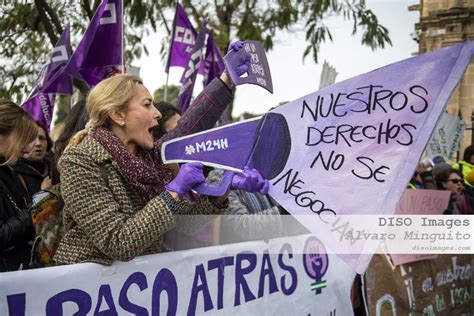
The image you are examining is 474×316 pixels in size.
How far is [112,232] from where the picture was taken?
2461 mm

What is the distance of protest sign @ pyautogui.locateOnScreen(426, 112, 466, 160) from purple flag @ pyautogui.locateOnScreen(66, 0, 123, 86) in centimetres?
353

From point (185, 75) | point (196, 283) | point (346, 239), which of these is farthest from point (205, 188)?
point (185, 75)

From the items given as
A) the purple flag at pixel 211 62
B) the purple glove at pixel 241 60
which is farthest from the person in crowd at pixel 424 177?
the purple glove at pixel 241 60

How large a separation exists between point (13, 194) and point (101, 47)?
2.41m

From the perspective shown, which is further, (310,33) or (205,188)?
(310,33)

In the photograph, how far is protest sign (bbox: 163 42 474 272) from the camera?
267 centimetres

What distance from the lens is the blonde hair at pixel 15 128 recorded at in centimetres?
338

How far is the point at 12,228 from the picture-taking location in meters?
2.99

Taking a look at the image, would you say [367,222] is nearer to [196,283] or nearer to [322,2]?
[196,283]

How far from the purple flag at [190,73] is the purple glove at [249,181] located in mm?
3933

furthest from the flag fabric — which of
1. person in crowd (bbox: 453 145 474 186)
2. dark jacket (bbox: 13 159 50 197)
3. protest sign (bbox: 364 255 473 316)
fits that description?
person in crowd (bbox: 453 145 474 186)

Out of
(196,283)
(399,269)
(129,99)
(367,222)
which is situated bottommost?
(399,269)

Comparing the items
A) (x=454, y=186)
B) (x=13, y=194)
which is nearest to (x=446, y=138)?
(x=454, y=186)

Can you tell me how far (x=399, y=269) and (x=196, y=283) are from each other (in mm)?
2385
